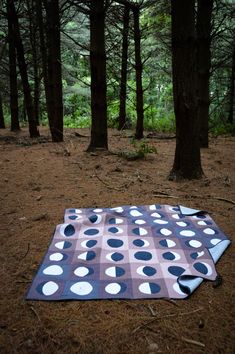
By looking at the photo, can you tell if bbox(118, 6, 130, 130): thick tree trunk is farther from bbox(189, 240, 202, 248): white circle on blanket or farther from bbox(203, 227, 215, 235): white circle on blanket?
bbox(189, 240, 202, 248): white circle on blanket

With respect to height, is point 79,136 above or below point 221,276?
above

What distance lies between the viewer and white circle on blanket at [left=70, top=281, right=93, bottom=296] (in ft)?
7.79

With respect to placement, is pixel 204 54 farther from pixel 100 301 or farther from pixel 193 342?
pixel 193 342

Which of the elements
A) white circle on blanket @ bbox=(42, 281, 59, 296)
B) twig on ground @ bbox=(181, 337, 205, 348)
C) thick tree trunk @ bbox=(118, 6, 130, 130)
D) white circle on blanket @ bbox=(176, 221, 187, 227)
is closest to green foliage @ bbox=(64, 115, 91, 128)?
thick tree trunk @ bbox=(118, 6, 130, 130)

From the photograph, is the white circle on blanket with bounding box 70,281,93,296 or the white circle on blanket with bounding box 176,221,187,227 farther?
the white circle on blanket with bounding box 176,221,187,227

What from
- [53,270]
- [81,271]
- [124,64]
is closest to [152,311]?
[81,271]

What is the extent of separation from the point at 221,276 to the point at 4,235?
2162mm

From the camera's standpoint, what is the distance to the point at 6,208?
4.07 meters

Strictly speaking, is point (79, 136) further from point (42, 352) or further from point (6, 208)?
point (42, 352)

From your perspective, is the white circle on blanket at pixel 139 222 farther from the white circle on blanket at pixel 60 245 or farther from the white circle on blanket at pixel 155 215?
the white circle on blanket at pixel 60 245

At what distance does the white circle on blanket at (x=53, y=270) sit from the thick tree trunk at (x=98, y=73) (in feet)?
15.2

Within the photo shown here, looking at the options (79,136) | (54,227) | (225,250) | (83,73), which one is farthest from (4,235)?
(83,73)

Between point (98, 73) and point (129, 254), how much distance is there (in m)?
4.82

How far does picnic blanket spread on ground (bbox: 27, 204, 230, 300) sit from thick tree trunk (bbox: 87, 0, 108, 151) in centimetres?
340
